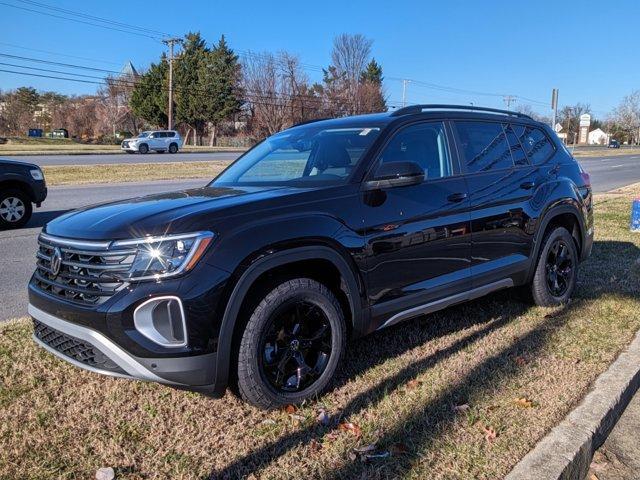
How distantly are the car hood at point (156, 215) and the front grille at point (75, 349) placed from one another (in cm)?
56

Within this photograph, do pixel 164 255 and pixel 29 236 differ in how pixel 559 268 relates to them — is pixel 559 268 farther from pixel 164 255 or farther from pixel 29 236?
pixel 29 236

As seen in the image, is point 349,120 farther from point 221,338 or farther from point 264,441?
point 264,441

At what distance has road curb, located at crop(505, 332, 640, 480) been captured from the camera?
2.77 m

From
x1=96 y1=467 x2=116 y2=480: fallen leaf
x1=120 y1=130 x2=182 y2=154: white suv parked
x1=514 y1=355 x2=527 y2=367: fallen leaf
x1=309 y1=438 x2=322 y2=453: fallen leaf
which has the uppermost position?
x1=120 y1=130 x2=182 y2=154: white suv parked

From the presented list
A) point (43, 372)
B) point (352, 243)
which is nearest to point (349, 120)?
point (352, 243)

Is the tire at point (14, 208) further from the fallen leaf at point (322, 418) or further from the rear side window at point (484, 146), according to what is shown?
the fallen leaf at point (322, 418)

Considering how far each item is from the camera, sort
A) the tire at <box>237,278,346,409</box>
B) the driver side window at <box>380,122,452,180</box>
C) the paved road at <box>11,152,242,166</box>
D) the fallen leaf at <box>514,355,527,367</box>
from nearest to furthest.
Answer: the tire at <box>237,278,346,409</box>
the fallen leaf at <box>514,355,527,367</box>
the driver side window at <box>380,122,452,180</box>
the paved road at <box>11,152,242,166</box>

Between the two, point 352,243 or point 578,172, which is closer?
point 352,243

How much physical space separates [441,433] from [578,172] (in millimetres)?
3692

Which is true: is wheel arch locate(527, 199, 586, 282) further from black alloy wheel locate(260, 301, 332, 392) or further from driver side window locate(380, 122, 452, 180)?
black alloy wheel locate(260, 301, 332, 392)

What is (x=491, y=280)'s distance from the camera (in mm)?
4645

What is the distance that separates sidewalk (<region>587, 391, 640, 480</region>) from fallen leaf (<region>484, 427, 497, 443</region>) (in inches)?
19.8

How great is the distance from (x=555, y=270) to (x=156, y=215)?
3.80m

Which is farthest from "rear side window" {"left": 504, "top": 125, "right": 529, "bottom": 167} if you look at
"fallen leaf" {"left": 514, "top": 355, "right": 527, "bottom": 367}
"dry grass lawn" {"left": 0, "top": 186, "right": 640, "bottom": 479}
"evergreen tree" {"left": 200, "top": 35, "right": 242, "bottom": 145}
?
"evergreen tree" {"left": 200, "top": 35, "right": 242, "bottom": 145}
